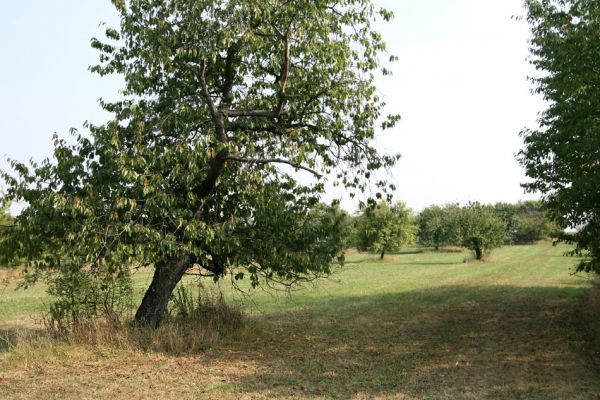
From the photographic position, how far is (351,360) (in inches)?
437

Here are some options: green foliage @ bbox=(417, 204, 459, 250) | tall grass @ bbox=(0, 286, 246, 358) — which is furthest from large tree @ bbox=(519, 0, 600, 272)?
green foliage @ bbox=(417, 204, 459, 250)

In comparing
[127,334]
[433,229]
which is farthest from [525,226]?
[127,334]

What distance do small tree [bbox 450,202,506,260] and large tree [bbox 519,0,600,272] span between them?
32.2 meters

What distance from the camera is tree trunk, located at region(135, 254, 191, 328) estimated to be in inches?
483

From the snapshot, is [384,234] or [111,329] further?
[384,234]

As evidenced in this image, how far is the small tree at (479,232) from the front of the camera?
46156 millimetres

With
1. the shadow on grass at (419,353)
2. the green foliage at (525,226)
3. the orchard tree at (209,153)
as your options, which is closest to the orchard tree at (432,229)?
the green foliage at (525,226)

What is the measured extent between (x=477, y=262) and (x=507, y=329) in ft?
109

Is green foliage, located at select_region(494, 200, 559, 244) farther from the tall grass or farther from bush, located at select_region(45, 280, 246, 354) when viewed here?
bush, located at select_region(45, 280, 246, 354)

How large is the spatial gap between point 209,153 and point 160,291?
3.84m

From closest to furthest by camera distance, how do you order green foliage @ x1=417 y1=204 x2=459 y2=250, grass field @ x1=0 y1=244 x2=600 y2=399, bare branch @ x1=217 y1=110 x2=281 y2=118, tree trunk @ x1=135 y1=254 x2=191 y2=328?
grass field @ x1=0 y1=244 x2=600 y2=399, bare branch @ x1=217 y1=110 x2=281 y2=118, tree trunk @ x1=135 y1=254 x2=191 y2=328, green foliage @ x1=417 y1=204 x2=459 y2=250

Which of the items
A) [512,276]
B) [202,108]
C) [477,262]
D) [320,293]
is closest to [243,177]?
[202,108]

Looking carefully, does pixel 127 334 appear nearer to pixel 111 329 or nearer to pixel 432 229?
pixel 111 329

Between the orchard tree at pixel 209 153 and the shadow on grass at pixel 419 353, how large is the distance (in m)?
2.21
